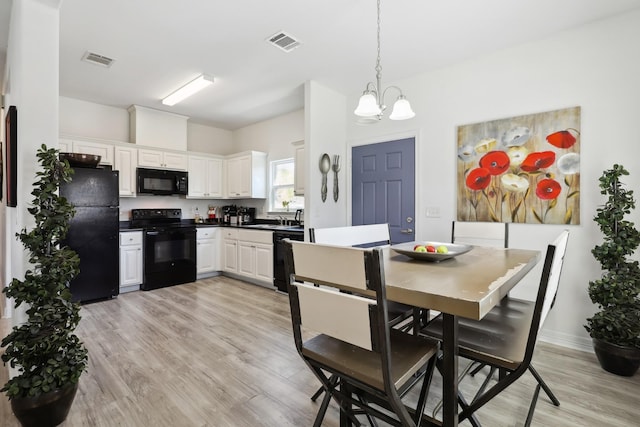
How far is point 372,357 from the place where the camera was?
1.26 m

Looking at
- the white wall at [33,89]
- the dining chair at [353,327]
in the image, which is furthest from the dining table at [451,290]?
the white wall at [33,89]

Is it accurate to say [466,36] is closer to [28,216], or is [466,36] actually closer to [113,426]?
[28,216]

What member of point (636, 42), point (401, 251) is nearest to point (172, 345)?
point (401, 251)

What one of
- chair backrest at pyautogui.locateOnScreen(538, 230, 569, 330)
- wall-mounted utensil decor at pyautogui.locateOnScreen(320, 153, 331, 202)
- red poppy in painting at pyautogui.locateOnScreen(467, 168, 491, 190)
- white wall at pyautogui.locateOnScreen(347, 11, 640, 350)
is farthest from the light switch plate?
chair backrest at pyautogui.locateOnScreen(538, 230, 569, 330)

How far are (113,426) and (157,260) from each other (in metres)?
3.03

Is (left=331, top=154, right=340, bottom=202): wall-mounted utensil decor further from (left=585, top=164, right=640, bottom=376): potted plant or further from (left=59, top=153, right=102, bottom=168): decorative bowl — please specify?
(left=59, top=153, right=102, bottom=168): decorative bowl

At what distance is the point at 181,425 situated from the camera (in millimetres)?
1652

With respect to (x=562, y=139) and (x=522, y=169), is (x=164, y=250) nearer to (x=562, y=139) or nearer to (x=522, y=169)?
(x=522, y=169)

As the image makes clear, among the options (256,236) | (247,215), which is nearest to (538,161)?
(256,236)

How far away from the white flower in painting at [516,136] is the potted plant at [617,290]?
2.38 ft

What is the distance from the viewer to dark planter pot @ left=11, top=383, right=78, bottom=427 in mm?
1537

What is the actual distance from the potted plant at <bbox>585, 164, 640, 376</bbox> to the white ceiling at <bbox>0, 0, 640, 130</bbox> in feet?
4.70

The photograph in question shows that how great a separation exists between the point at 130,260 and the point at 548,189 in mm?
4916

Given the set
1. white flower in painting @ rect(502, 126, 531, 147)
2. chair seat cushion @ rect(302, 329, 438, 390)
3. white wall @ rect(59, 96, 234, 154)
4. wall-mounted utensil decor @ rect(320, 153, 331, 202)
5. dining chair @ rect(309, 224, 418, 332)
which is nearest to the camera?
chair seat cushion @ rect(302, 329, 438, 390)
